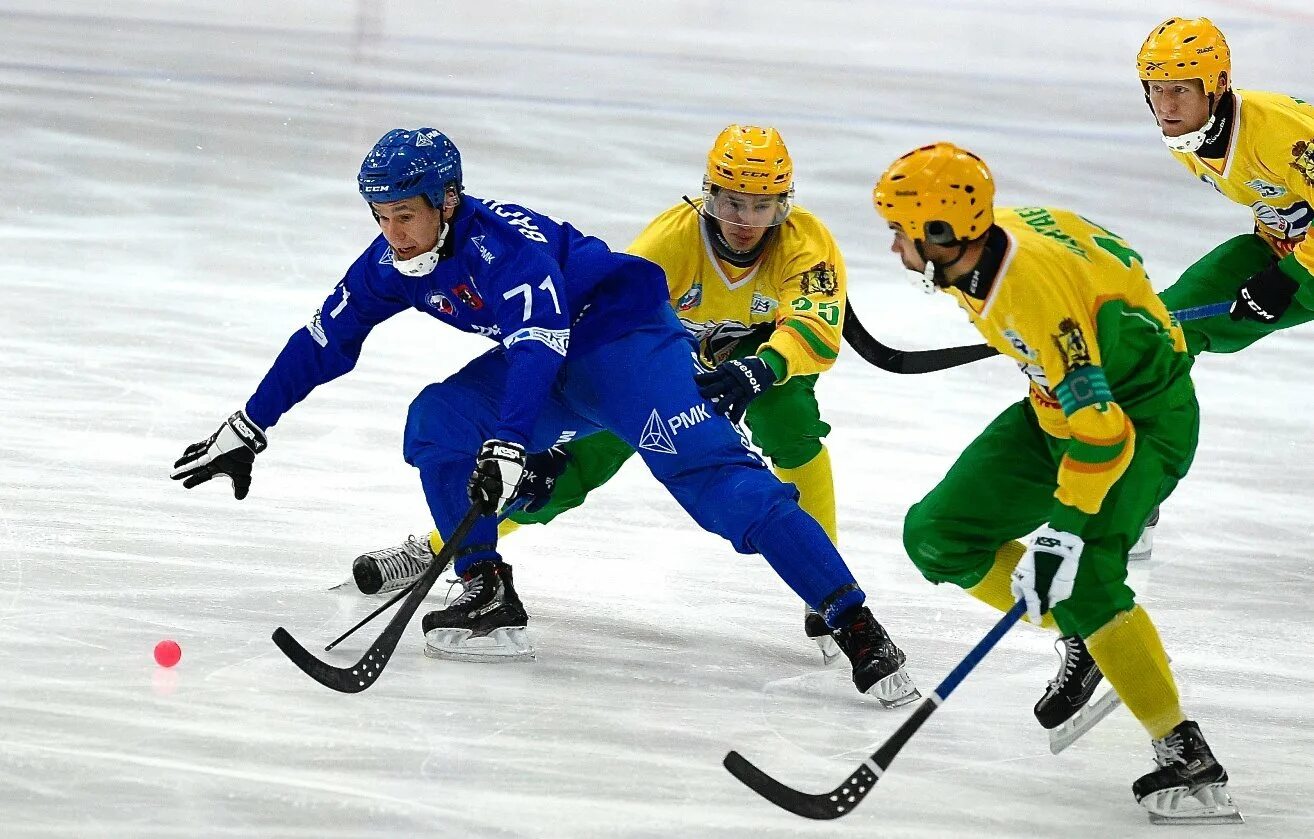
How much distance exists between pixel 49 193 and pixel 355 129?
2.06 m

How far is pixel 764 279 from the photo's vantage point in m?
4.43

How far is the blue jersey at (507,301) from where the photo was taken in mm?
3809

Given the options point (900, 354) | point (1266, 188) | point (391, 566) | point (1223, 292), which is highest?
point (1266, 188)

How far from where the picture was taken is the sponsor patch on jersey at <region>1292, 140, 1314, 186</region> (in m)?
4.98

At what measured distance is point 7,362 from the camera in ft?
19.1

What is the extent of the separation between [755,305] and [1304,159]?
1.77 metres

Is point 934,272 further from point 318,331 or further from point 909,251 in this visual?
point 318,331

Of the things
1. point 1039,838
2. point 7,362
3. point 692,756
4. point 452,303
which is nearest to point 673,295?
point 452,303

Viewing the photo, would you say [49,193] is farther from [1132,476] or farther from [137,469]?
[1132,476]

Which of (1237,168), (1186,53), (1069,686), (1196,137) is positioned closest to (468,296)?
(1069,686)

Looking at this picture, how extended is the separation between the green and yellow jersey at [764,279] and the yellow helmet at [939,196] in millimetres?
989

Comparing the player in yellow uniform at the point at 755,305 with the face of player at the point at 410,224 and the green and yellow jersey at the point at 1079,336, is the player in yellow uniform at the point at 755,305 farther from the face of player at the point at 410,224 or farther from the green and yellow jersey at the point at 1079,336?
the green and yellow jersey at the point at 1079,336

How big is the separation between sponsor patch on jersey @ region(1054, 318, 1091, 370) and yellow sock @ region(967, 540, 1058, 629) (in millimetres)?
703

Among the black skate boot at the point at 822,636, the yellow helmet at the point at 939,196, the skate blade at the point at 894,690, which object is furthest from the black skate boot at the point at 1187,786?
the yellow helmet at the point at 939,196
